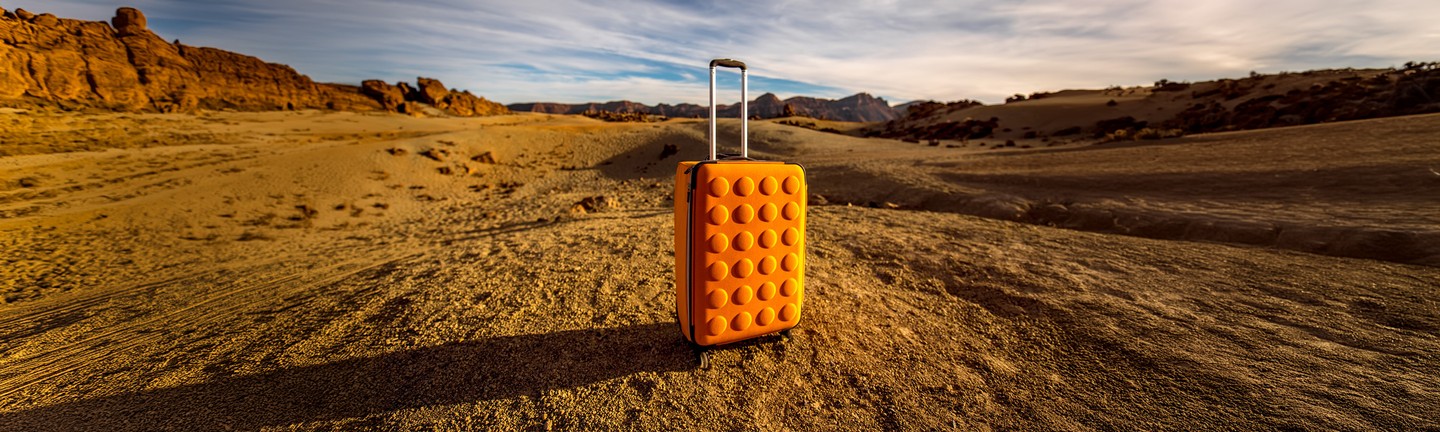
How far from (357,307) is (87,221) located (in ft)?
23.6

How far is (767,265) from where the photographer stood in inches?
87.0

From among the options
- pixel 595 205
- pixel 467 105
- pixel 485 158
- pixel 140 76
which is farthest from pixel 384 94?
pixel 595 205

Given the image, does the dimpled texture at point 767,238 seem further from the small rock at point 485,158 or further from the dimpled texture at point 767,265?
the small rock at point 485,158

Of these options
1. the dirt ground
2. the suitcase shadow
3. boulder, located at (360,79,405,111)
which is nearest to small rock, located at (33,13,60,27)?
boulder, located at (360,79,405,111)

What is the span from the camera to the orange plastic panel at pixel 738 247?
2.03 metres

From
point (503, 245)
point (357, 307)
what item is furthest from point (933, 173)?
point (357, 307)

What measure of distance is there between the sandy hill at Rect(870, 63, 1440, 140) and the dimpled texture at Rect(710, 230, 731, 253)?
1354cm

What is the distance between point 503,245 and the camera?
4.88m

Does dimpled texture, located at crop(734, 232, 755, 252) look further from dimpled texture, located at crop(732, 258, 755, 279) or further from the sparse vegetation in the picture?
the sparse vegetation

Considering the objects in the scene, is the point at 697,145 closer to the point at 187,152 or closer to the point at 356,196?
the point at 356,196

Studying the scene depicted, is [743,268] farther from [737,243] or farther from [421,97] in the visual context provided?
[421,97]

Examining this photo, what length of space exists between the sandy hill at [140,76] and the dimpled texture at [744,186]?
32.6 m

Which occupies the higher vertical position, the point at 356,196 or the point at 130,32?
the point at 130,32

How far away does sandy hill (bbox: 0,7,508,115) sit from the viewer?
25906mm
